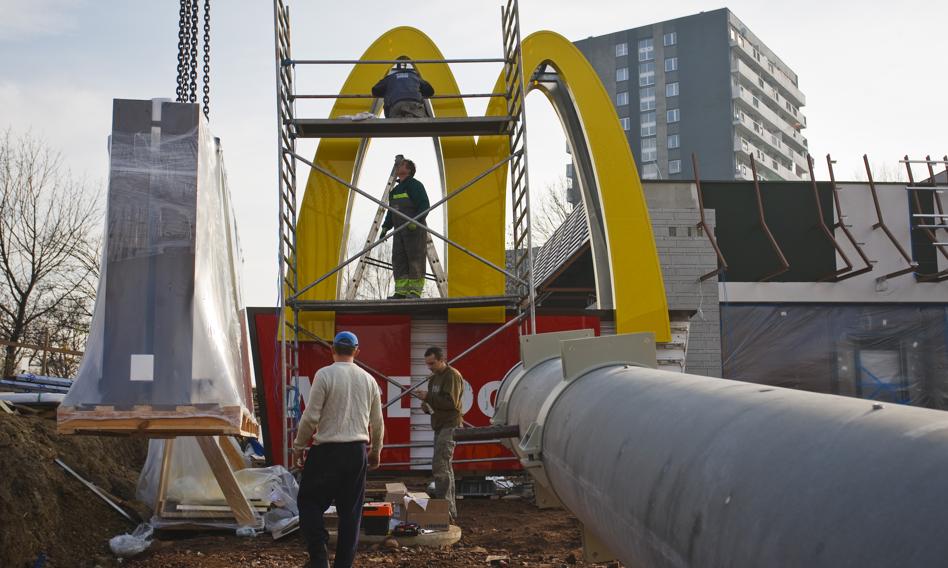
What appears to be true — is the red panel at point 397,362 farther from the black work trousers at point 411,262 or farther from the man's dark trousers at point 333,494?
the man's dark trousers at point 333,494

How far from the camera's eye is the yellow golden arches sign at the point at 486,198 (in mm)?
11719

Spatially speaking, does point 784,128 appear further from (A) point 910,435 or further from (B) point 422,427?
(A) point 910,435

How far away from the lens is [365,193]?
10.8 meters

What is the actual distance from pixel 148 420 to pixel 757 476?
4.59m

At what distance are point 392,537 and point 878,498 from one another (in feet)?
20.8

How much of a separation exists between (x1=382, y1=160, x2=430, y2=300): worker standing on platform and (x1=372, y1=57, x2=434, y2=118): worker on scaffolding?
645 millimetres

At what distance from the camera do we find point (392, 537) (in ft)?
25.1

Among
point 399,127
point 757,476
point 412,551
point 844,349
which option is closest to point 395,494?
point 412,551

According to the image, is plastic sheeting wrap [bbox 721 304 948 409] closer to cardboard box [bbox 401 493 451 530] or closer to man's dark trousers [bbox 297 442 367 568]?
cardboard box [bbox 401 493 451 530]

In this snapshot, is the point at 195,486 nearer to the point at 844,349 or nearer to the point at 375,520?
the point at 375,520

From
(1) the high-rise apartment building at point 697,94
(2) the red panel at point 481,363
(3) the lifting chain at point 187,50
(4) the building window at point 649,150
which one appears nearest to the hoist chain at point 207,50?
(3) the lifting chain at point 187,50

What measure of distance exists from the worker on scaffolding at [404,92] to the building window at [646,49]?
67818 mm

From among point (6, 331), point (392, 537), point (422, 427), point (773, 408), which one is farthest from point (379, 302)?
point (6, 331)

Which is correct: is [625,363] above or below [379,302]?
below
